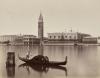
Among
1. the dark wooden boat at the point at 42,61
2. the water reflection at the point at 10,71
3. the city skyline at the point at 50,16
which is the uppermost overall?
the city skyline at the point at 50,16

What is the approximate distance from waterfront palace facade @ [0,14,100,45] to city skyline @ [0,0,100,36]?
3.0 inches

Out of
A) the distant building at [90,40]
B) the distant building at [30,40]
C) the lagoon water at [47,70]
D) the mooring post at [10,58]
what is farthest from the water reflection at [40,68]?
the distant building at [90,40]

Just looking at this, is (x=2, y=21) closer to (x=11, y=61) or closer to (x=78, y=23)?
(x=11, y=61)

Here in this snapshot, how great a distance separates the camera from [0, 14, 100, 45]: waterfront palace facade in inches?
203

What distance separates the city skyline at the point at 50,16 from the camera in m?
5.09

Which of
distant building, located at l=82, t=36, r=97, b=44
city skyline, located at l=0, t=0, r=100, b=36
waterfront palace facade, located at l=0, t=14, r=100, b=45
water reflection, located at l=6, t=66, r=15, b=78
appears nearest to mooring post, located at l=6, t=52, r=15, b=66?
water reflection, located at l=6, t=66, r=15, b=78

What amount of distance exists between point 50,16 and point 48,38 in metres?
0.34

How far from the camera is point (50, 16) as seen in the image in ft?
17.0

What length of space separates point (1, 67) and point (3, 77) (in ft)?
2.79

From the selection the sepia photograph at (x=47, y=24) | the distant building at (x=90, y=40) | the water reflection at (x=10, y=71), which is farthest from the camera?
the distant building at (x=90, y=40)

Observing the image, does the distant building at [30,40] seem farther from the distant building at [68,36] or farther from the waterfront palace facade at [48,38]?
the distant building at [68,36]

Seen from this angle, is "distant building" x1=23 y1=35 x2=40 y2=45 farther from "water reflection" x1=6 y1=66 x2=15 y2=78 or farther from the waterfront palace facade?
"water reflection" x1=6 y1=66 x2=15 y2=78

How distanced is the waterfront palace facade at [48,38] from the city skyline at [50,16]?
76 mm

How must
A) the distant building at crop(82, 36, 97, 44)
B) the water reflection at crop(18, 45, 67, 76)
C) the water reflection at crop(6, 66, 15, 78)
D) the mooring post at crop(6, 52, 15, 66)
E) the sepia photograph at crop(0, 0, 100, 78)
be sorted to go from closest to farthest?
the water reflection at crop(6, 66, 15, 78), the sepia photograph at crop(0, 0, 100, 78), the distant building at crop(82, 36, 97, 44), the water reflection at crop(18, 45, 67, 76), the mooring post at crop(6, 52, 15, 66)
